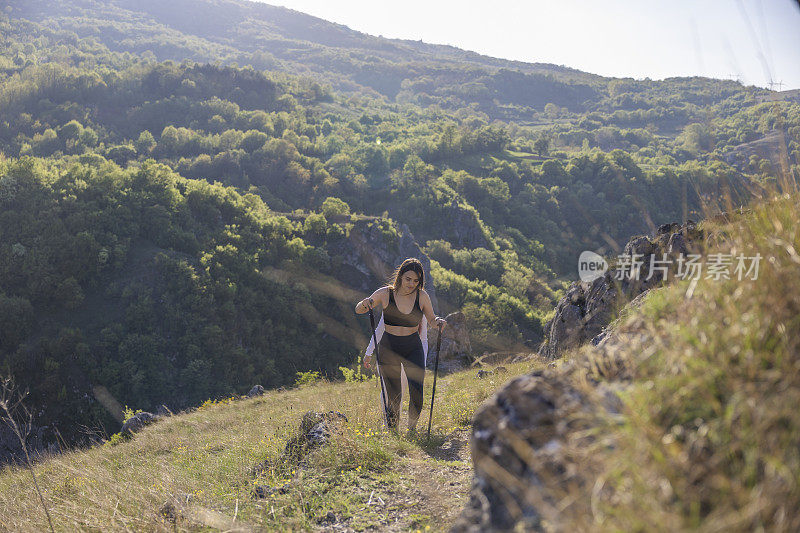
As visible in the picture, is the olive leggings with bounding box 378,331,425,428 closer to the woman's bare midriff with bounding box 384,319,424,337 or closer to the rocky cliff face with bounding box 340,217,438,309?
the woman's bare midriff with bounding box 384,319,424,337

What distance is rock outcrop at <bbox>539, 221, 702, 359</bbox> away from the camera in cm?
693

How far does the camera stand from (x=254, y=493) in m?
4.11

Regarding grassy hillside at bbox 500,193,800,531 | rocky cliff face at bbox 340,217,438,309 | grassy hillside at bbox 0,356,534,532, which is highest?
grassy hillside at bbox 500,193,800,531

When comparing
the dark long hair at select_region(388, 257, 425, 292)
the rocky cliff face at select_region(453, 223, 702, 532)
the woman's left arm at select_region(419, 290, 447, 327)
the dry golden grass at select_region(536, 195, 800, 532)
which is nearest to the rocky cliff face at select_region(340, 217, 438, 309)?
the woman's left arm at select_region(419, 290, 447, 327)

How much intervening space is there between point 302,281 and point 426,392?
35312mm

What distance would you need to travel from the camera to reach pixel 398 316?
553 centimetres

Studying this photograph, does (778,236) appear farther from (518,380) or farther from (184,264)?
(184,264)

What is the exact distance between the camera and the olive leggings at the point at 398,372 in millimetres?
5457

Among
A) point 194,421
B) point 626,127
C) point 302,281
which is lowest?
point 302,281

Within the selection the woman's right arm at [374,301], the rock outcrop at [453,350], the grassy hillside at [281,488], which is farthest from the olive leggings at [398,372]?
the rock outcrop at [453,350]

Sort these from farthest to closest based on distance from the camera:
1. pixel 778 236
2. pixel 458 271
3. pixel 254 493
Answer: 1. pixel 458 271
2. pixel 254 493
3. pixel 778 236

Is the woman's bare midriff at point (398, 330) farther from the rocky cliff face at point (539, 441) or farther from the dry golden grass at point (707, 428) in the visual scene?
the dry golden grass at point (707, 428)

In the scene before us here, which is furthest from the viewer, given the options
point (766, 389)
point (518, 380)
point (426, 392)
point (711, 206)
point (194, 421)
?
point (194, 421)

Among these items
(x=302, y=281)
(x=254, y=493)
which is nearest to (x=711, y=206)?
(x=254, y=493)
